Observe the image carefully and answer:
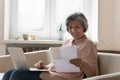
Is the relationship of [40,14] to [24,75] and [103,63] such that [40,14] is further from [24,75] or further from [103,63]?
[24,75]

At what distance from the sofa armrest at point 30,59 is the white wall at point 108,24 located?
29.4 inches

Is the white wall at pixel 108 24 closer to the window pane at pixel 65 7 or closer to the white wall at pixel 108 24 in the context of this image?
the white wall at pixel 108 24

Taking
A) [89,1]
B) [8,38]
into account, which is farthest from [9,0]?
[89,1]

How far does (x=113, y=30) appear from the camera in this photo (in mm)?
2990

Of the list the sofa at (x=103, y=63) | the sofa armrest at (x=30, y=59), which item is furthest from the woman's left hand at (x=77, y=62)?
the sofa armrest at (x=30, y=59)

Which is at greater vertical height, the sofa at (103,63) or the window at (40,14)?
the window at (40,14)

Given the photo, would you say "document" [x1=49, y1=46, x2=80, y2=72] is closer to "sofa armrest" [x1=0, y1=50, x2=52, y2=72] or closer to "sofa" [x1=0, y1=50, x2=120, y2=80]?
"sofa" [x1=0, y1=50, x2=120, y2=80]

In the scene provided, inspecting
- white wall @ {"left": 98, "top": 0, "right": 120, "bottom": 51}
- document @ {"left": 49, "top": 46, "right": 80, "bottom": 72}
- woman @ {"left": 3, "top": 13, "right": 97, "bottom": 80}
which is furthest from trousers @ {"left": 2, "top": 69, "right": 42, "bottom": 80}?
white wall @ {"left": 98, "top": 0, "right": 120, "bottom": 51}

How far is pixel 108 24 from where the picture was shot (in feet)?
9.80

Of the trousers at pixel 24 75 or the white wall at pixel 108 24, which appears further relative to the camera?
the white wall at pixel 108 24

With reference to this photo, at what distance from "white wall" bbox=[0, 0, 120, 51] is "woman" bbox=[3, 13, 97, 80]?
3.41ft

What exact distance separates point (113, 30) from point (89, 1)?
0.59 meters

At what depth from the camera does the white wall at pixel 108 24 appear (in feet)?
9.75

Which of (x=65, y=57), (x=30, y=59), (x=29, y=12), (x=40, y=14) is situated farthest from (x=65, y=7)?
(x=65, y=57)
